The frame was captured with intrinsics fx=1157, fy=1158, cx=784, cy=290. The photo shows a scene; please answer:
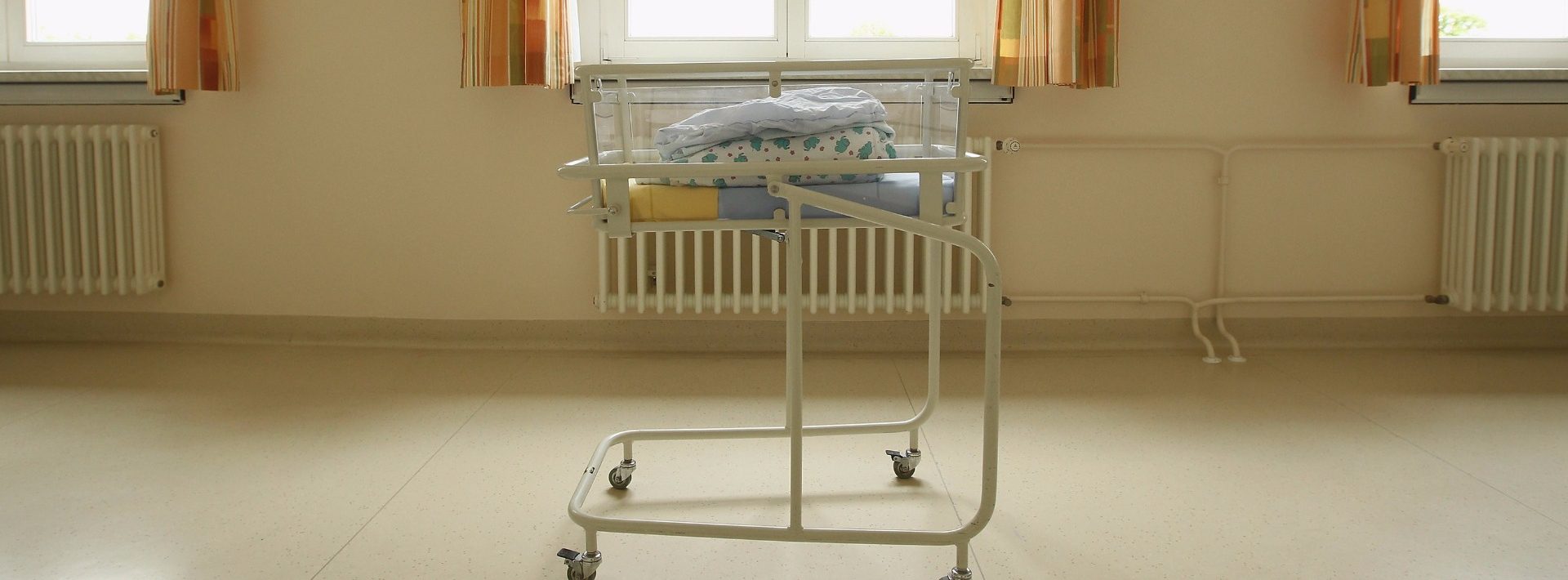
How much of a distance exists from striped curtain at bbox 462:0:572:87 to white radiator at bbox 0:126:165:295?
3.31ft

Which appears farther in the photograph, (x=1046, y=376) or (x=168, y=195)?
(x=168, y=195)

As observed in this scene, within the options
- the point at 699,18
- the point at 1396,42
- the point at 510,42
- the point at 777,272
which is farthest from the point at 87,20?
the point at 1396,42

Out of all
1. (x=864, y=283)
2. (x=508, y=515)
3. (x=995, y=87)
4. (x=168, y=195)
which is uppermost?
(x=995, y=87)

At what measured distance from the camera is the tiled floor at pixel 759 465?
1.67 meters

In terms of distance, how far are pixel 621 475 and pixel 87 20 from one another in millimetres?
2415

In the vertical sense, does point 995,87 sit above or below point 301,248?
above

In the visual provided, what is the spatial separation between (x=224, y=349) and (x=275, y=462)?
1.25 metres

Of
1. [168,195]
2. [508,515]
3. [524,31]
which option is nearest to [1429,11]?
[524,31]

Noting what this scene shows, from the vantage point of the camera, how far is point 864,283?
3170 mm

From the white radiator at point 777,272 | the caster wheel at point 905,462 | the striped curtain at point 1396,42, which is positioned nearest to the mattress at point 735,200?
the caster wheel at point 905,462

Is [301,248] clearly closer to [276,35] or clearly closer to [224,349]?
[224,349]

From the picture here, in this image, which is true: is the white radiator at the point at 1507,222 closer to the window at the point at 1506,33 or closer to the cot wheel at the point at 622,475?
the window at the point at 1506,33

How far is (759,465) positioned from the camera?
2125 millimetres

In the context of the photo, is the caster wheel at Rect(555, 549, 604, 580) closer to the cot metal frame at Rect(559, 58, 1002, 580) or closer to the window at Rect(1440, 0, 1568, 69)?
the cot metal frame at Rect(559, 58, 1002, 580)
